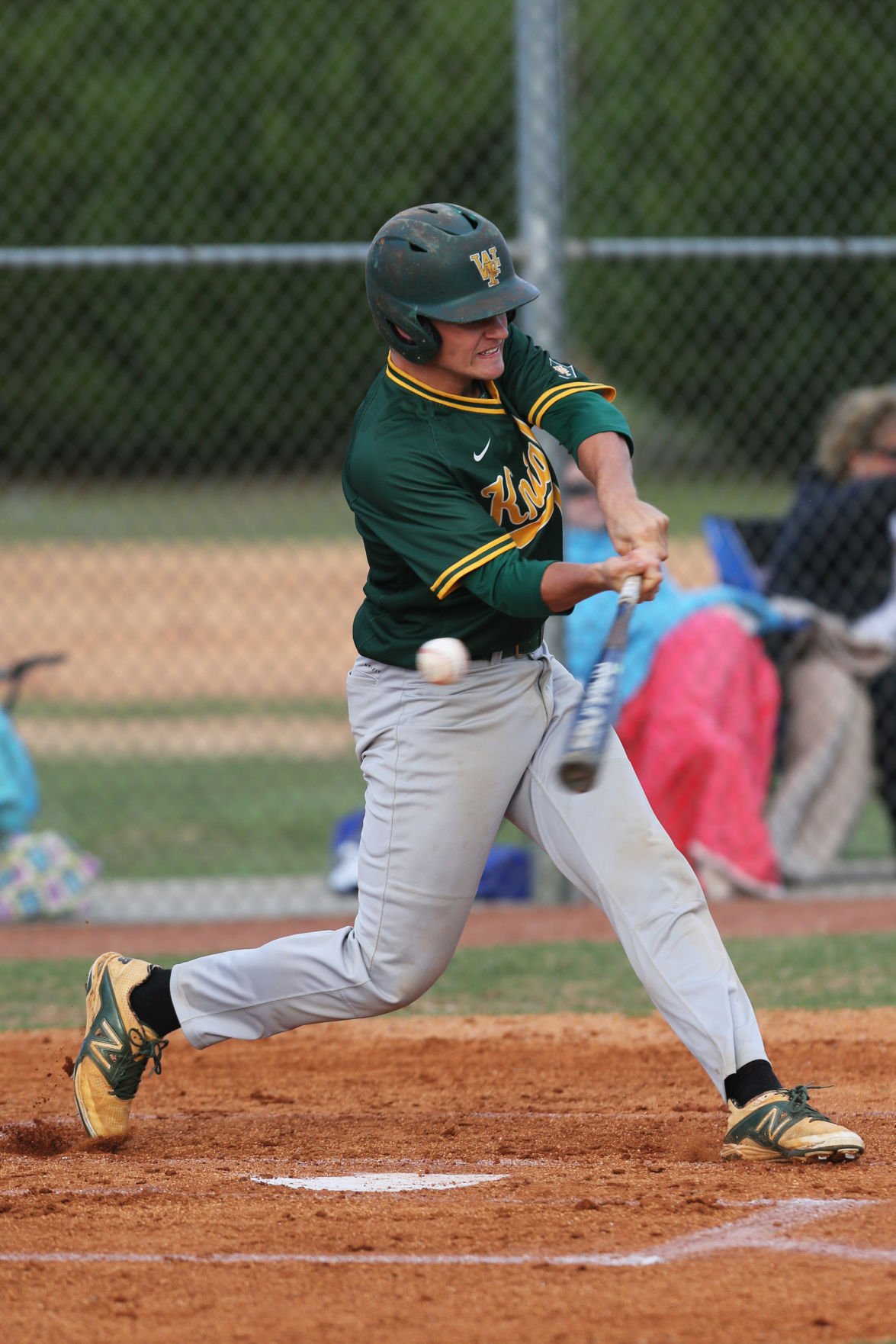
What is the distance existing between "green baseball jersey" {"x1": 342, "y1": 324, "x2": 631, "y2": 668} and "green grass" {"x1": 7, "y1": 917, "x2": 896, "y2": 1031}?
76.6 inches

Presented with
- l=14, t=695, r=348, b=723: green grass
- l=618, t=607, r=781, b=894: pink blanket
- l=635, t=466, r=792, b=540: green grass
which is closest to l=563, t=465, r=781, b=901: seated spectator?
l=618, t=607, r=781, b=894: pink blanket

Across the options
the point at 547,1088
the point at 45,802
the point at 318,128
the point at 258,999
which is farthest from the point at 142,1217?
the point at 318,128

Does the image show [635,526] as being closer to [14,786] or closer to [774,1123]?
[774,1123]

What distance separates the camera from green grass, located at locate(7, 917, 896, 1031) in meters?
5.04

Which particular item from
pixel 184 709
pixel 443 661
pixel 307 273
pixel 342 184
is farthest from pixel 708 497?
pixel 443 661

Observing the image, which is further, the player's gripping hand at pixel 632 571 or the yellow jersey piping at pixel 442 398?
the yellow jersey piping at pixel 442 398

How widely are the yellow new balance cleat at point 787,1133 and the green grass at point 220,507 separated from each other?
12.2 m

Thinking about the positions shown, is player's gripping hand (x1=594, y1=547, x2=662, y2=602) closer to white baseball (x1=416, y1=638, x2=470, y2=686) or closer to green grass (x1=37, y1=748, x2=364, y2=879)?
white baseball (x1=416, y1=638, x2=470, y2=686)

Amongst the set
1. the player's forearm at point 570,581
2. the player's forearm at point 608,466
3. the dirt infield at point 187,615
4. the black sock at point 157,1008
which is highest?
the player's forearm at point 608,466

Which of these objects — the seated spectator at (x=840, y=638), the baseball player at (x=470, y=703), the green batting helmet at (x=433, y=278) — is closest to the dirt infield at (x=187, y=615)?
the seated spectator at (x=840, y=638)

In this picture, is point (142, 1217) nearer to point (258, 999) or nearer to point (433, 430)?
point (258, 999)

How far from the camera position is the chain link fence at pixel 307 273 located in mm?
14945

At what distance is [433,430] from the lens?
3.29 m

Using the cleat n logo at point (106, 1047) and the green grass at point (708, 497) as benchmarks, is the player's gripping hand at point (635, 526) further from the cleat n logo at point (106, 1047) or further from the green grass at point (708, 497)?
the green grass at point (708, 497)
